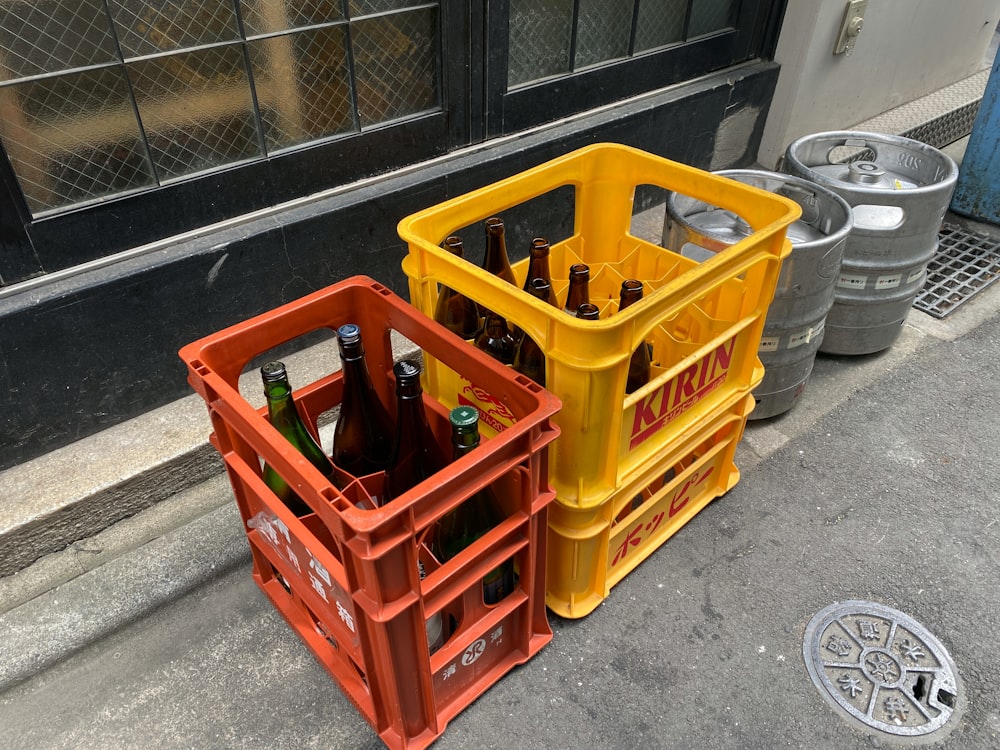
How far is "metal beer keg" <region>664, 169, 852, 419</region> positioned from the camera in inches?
90.0

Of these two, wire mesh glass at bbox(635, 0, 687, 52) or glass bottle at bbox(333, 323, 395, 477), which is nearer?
glass bottle at bbox(333, 323, 395, 477)

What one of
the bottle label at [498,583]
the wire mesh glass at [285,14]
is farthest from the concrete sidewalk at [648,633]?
the wire mesh glass at [285,14]

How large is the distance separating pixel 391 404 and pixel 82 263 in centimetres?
Answer: 111

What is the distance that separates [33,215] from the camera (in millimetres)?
2072

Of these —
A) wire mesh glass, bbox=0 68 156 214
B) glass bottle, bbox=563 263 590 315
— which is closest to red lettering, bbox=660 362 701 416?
glass bottle, bbox=563 263 590 315

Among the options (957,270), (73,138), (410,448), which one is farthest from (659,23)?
(410,448)

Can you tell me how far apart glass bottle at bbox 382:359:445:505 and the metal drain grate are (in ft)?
9.35

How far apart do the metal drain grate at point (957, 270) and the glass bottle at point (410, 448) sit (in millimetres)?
2849

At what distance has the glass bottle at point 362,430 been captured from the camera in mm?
1738

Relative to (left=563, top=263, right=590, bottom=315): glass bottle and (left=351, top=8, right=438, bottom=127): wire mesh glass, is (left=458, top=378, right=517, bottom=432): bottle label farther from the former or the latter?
(left=351, top=8, right=438, bottom=127): wire mesh glass

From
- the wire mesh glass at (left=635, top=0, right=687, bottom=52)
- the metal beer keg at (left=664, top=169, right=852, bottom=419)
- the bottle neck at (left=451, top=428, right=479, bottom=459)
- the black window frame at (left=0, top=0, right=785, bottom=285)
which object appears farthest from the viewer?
the wire mesh glass at (left=635, top=0, right=687, bottom=52)

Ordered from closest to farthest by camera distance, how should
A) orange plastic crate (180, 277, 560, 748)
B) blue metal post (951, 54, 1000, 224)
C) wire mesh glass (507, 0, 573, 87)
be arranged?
orange plastic crate (180, 277, 560, 748) < wire mesh glass (507, 0, 573, 87) < blue metal post (951, 54, 1000, 224)

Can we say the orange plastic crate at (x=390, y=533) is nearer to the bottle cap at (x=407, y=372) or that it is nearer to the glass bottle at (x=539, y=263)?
the bottle cap at (x=407, y=372)

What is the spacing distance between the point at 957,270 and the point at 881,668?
101 inches
